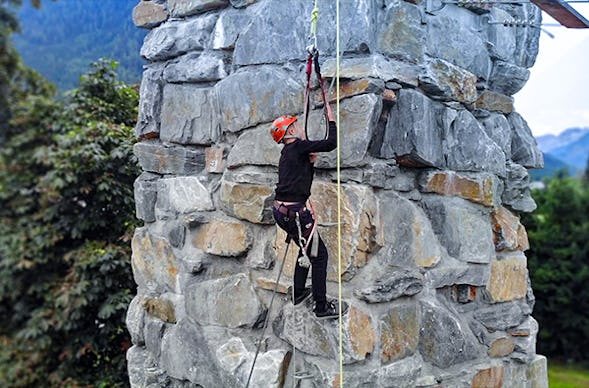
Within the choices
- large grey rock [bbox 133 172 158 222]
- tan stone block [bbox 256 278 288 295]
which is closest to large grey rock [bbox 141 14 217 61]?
large grey rock [bbox 133 172 158 222]

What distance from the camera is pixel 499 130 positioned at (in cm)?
263

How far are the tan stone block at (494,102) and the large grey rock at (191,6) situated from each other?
114 centimetres

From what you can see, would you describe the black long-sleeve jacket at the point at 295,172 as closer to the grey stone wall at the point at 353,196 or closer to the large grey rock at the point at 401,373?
the grey stone wall at the point at 353,196

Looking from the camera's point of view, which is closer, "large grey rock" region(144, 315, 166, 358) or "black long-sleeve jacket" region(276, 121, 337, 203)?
"black long-sleeve jacket" region(276, 121, 337, 203)

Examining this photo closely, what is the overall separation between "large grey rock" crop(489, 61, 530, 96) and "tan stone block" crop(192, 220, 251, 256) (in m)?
1.26

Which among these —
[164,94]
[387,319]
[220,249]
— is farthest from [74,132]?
[387,319]

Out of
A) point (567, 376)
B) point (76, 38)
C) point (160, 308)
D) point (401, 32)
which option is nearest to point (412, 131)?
point (401, 32)

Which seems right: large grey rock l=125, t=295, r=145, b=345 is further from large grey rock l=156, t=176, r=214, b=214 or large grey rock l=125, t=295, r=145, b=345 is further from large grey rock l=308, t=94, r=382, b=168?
large grey rock l=308, t=94, r=382, b=168

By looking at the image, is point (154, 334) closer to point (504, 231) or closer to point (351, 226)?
point (351, 226)

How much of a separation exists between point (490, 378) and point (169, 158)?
164 centimetres

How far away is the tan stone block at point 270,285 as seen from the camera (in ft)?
7.32

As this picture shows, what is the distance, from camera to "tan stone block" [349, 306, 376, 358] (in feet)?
6.72

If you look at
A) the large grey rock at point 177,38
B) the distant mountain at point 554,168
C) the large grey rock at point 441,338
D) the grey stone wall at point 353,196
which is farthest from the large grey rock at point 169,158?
the distant mountain at point 554,168

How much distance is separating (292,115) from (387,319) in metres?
0.80
